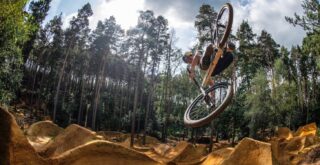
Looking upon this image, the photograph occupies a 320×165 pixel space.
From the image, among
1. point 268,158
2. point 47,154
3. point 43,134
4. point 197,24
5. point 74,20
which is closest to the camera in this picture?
point 268,158

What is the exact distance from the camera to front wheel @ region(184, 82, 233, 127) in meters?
7.73

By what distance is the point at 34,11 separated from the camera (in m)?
53.8

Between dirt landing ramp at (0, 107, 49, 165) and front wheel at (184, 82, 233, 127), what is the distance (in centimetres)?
412

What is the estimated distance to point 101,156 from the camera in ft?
27.4

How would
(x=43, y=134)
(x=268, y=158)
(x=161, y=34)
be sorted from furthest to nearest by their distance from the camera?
1. (x=161, y=34)
2. (x=43, y=134)
3. (x=268, y=158)

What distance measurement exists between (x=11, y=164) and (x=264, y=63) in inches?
2309

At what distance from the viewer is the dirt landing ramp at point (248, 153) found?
1137 cm

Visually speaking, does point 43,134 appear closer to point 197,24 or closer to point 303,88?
point 197,24

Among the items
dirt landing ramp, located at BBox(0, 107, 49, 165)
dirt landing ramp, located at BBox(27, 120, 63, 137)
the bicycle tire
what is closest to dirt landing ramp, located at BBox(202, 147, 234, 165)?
the bicycle tire

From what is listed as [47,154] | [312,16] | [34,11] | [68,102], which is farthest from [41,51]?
[47,154]

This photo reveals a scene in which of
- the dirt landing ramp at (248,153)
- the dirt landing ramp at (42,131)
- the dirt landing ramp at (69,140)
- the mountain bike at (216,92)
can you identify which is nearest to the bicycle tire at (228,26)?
the mountain bike at (216,92)

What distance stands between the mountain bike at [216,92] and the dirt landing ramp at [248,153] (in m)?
3.18

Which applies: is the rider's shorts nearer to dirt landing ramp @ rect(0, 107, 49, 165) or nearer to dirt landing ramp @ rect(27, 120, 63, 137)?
dirt landing ramp @ rect(0, 107, 49, 165)

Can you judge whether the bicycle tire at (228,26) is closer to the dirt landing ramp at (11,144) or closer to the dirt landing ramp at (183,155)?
the dirt landing ramp at (11,144)
